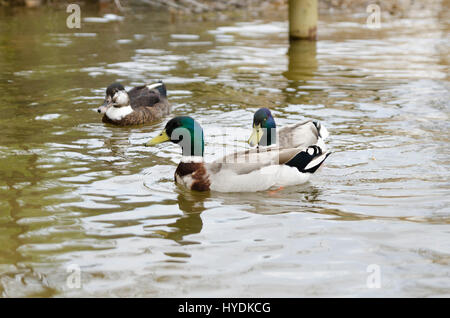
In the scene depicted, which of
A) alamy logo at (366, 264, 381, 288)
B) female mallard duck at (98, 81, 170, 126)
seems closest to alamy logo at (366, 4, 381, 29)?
female mallard duck at (98, 81, 170, 126)

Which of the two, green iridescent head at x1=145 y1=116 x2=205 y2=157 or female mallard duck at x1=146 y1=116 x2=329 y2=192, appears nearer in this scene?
female mallard duck at x1=146 y1=116 x2=329 y2=192

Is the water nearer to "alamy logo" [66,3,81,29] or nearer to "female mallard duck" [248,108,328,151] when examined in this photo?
"female mallard duck" [248,108,328,151]

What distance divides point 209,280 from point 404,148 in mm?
4009

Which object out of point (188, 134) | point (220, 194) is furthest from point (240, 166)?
point (188, 134)

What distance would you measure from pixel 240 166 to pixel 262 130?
117cm

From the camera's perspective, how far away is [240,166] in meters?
7.12

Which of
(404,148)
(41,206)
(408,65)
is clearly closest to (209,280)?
(41,206)

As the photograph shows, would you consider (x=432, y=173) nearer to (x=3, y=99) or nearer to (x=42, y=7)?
(x=3, y=99)

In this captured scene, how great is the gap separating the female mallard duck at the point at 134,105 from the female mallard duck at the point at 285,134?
2.38 metres

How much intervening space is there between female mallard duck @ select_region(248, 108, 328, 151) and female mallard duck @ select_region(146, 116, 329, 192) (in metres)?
0.43

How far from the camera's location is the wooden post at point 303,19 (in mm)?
15242

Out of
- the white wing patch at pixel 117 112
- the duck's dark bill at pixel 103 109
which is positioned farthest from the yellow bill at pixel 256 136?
the duck's dark bill at pixel 103 109

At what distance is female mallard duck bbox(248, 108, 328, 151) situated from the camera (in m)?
7.93

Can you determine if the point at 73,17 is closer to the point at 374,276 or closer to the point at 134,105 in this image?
the point at 134,105
